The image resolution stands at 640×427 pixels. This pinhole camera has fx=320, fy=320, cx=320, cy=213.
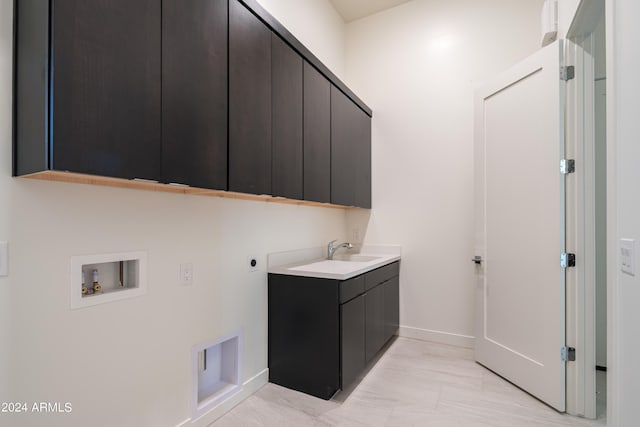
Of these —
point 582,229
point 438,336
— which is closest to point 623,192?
point 582,229

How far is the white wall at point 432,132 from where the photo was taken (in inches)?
122

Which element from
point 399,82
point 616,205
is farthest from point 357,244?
point 616,205

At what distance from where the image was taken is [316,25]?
10.5ft

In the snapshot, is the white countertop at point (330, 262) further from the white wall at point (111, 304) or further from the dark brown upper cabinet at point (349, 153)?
the dark brown upper cabinet at point (349, 153)

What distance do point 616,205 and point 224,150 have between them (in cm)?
162

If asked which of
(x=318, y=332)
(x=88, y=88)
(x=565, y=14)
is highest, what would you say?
(x=565, y=14)

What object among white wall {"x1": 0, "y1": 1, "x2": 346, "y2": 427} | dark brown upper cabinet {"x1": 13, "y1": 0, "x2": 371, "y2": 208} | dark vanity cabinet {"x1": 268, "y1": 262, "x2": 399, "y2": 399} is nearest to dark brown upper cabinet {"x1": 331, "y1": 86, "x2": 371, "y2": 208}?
dark brown upper cabinet {"x1": 13, "y1": 0, "x2": 371, "y2": 208}

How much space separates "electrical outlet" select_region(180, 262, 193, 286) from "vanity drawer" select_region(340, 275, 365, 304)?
36.9 inches

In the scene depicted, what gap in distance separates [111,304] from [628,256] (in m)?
1.97

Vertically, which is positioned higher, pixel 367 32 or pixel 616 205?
pixel 367 32

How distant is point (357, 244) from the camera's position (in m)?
3.69

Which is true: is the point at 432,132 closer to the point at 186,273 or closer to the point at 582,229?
the point at 582,229

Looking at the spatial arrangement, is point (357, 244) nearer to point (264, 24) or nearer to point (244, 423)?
point (244, 423)

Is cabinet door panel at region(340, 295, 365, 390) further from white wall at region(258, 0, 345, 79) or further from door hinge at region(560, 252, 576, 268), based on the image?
white wall at region(258, 0, 345, 79)
